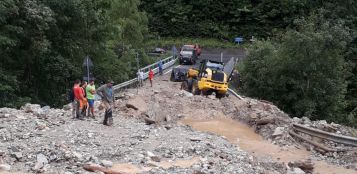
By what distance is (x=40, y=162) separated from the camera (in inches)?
519

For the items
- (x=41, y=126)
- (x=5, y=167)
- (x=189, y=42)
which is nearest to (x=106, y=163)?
(x=5, y=167)

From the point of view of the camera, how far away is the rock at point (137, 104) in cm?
2463

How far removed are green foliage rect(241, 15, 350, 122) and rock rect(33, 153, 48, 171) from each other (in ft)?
83.4

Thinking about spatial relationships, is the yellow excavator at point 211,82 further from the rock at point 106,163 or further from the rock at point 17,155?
the rock at point 17,155

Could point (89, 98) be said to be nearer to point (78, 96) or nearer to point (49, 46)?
point (78, 96)

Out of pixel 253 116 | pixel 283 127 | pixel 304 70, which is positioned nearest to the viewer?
pixel 283 127

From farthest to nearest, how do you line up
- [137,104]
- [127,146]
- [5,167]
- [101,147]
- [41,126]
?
[137,104] → [41,126] → [127,146] → [101,147] → [5,167]

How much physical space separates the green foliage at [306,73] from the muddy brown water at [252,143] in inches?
495

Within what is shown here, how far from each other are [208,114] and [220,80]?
492cm

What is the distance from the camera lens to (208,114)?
2658cm

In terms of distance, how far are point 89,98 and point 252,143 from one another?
21.7 feet

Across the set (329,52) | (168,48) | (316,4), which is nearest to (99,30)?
(329,52)

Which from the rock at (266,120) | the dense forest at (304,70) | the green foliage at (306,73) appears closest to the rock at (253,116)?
the rock at (266,120)

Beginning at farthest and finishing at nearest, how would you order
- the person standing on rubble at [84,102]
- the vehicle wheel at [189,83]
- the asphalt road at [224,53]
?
the asphalt road at [224,53]
the vehicle wheel at [189,83]
the person standing on rubble at [84,102]
